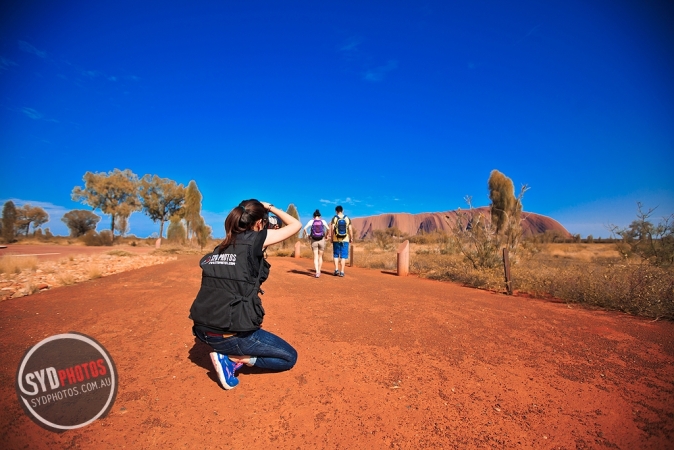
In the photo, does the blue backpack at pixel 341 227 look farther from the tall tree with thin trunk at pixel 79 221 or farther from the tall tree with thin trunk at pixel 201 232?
the tall tree with thin trunk at pixel 79 221

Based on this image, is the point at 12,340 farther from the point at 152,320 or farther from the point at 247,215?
the point at 247,215

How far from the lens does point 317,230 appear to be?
7949 mm

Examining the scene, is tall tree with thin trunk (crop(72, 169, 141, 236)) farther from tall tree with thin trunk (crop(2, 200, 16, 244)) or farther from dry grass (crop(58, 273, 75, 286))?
dry grass (crop(58, 273, 75, 286))

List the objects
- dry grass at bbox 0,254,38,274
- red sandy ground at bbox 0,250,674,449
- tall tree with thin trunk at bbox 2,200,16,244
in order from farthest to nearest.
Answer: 1. tall tree with thin trunk at bbox 2,200,16,244
2. dry grass at bbox 0,254,38,274
3. red sandy ground at bbox 0,250,674,449

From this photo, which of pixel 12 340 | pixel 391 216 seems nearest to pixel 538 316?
pixel 12 340

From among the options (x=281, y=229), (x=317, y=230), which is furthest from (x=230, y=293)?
(x=317, y=230)

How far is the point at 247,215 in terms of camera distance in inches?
108

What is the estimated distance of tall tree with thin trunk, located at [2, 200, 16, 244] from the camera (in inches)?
1134

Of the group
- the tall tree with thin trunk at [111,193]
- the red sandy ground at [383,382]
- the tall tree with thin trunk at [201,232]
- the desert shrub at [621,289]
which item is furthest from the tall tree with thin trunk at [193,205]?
the desert shrub at [621,289]

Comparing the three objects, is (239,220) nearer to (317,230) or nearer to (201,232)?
(317,230)

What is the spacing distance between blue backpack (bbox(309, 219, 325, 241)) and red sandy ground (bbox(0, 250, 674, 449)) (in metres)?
2.90

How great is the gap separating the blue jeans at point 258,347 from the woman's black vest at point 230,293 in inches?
4.9

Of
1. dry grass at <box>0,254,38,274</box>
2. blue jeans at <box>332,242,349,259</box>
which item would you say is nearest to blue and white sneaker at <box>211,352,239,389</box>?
blue jeans at <box>332,242,349,259</box>

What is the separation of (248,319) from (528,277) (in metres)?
7.42
